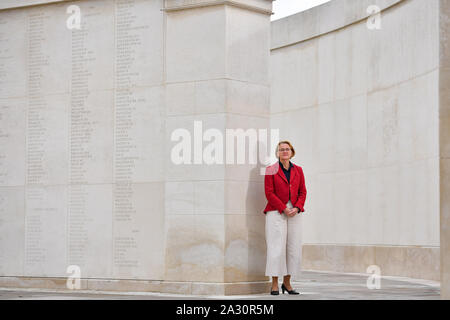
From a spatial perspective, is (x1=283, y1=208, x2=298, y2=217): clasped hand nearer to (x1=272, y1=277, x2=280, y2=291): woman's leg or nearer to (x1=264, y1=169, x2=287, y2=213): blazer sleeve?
(x1=264, y1=169, x2=287, y2=213): blazer sleeve

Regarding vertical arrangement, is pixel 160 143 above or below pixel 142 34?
below

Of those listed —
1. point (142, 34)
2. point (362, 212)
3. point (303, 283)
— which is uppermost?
point (142, 34)

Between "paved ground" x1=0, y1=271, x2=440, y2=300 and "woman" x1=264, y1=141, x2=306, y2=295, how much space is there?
1.19 ft

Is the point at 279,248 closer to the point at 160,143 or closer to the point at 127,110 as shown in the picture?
the point at 160,143

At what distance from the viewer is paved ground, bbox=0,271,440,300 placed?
10.2 m

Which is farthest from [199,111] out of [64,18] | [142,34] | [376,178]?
[376,178]

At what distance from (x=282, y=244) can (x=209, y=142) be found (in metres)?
1.65

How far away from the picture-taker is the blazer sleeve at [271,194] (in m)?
10.7

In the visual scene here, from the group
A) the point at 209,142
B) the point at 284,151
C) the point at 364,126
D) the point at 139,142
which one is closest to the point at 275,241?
the point at 284,151

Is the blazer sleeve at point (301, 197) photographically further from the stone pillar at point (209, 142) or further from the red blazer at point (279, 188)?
the stone pillar at point (209, 142)

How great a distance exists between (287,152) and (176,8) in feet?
8.06

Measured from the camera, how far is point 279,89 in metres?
19.4

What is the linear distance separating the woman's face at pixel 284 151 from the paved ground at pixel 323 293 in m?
1.83

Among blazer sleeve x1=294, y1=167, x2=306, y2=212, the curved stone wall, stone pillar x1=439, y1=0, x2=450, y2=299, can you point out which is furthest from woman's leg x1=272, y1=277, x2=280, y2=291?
the curved stone wall
